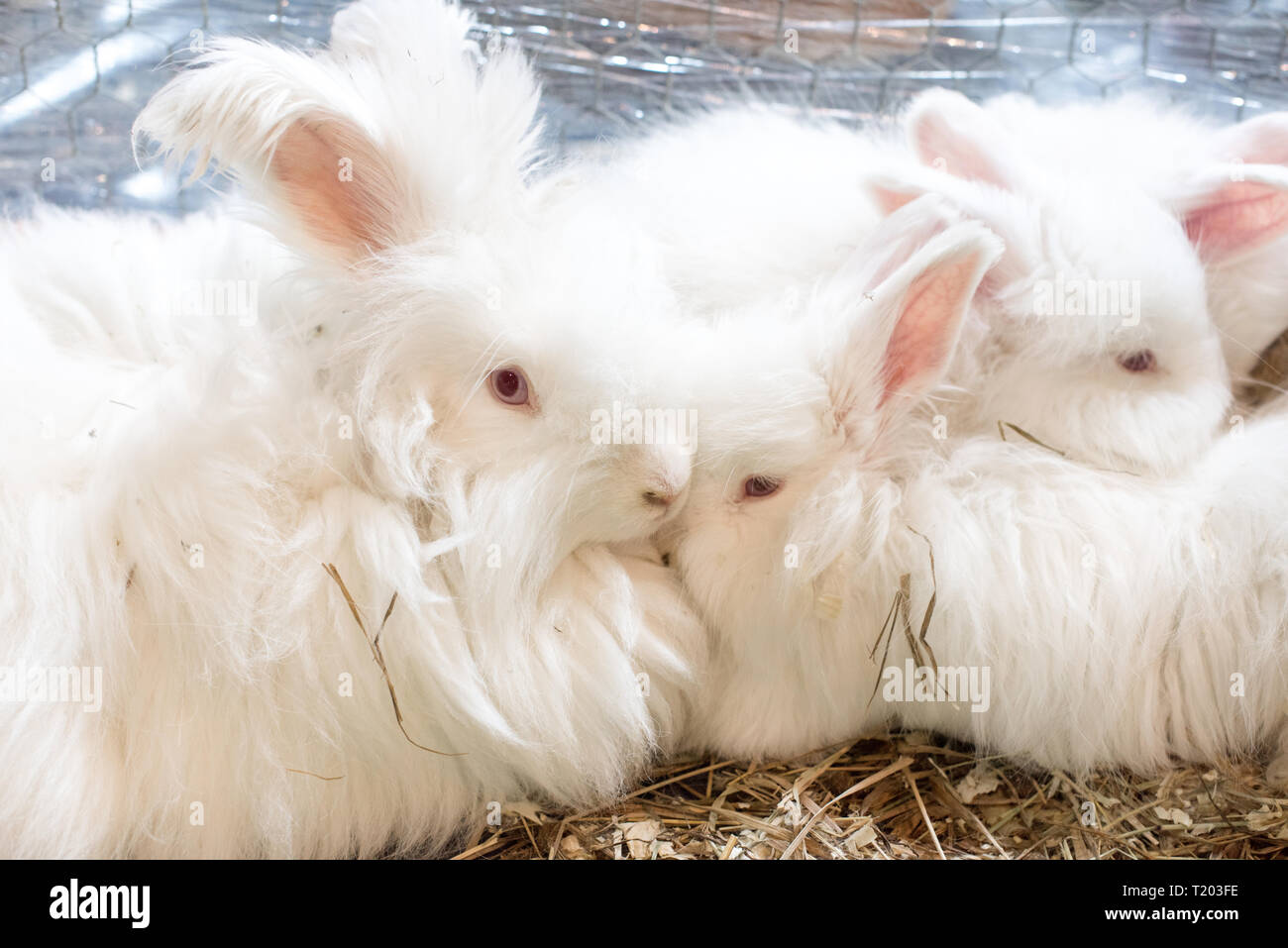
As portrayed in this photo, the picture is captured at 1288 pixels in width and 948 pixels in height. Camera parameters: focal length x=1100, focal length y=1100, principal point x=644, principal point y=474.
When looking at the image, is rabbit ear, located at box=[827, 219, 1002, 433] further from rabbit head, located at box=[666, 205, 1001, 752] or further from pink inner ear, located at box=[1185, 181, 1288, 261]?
pink inner ear, located at box=[1185, 181, 1288, 261]

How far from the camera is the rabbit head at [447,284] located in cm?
123

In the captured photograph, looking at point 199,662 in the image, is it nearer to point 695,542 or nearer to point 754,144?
point 695,542

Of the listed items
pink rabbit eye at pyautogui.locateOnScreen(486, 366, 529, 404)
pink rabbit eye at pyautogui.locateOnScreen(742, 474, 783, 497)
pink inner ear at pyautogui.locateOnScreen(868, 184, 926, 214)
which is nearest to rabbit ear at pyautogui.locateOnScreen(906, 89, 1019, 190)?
pink inner ear at pyautogui.locateOnScreen(868, 184, 926, 214)

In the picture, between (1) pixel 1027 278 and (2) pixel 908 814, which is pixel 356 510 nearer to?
(2) pixel 908 814

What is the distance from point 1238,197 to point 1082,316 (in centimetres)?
32

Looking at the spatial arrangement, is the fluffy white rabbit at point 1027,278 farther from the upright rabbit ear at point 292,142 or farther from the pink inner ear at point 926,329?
the upright rabbit ear at point 292,142

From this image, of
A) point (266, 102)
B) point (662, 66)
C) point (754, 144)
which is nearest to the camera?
point (266, 102)

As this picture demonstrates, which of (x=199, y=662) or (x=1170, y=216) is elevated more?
(x=1170, y=216)

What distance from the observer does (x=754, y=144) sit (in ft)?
5.86

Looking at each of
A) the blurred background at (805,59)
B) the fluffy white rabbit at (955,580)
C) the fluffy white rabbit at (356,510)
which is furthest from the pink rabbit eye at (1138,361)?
the blurred background at (805,59)

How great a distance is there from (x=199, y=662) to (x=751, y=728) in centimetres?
68

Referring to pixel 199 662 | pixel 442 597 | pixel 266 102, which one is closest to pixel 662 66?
pixel 266 102

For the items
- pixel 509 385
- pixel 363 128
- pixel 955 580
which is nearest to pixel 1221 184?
pixel 955 580

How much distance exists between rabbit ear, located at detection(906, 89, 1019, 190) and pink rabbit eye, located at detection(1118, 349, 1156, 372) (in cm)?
29
